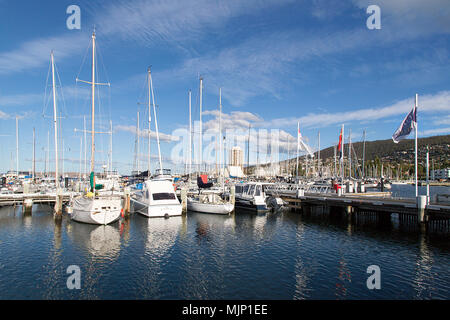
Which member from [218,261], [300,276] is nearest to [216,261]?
[218,261]

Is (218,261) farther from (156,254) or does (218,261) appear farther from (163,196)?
(163,196)

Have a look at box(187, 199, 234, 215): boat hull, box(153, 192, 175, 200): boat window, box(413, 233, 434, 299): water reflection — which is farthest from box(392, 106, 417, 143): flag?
box(153, 192, 175, 200): boat window

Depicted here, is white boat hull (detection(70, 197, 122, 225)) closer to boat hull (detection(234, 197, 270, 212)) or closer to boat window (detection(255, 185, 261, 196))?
boat hull (detection(234, 197, 270, 212))

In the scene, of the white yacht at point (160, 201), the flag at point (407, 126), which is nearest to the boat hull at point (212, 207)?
the white yacht at point (160, 201)

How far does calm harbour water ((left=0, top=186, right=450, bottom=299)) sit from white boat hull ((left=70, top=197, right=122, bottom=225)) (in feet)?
3.16

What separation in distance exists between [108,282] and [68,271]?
338cm

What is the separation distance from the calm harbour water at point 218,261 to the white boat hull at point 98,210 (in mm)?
964

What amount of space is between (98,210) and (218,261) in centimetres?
1626

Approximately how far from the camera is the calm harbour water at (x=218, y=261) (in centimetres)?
1478

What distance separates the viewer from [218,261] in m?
19.5

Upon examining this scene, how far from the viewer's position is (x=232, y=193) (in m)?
41.2

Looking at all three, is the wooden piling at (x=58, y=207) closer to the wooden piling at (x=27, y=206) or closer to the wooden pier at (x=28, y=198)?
the wooden pier at (x=28, y=198)

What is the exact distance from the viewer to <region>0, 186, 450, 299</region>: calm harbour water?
582 inches
